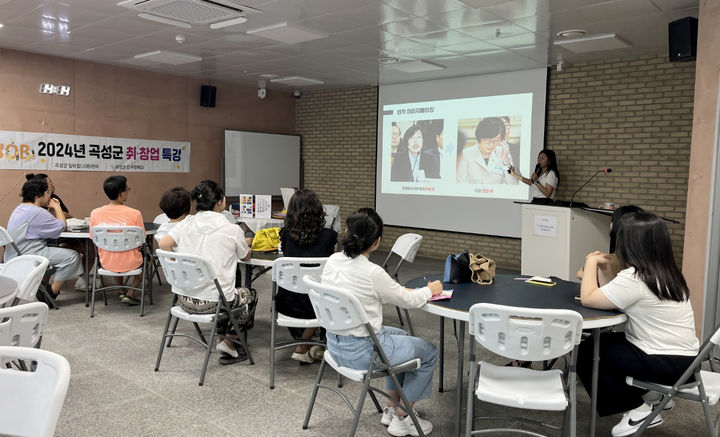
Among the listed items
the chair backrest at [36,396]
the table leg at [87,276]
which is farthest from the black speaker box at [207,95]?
the chair backrest at [36,396]

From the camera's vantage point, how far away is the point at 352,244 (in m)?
2.57

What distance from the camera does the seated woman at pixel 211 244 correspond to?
3492 mm

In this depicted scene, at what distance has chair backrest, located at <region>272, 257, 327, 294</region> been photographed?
3.25m

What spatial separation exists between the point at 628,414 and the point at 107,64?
782cm

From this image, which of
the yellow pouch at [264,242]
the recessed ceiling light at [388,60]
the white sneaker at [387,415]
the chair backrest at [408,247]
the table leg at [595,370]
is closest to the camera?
the table leg at [595,370]

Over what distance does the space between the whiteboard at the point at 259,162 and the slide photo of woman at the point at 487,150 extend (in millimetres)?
3474

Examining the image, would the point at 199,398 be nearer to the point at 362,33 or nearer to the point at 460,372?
the point at 460,372

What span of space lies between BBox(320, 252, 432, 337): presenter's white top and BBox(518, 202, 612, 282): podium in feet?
10.7

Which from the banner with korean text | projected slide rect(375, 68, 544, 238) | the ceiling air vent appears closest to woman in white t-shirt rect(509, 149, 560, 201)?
projected slide rect(375, 68, 544, 238)

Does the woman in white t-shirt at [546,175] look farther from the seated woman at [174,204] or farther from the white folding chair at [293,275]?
the white folding chair at [293,275]

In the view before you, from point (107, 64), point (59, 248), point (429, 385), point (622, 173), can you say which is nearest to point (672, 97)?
point (622, 173)

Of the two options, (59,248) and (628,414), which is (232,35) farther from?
(628,414)

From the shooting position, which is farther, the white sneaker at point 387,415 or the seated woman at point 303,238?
the seated woman at point 303,238

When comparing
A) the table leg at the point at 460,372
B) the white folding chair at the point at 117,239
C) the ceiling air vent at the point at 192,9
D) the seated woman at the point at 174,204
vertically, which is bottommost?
the table leg at the point at 460,372
